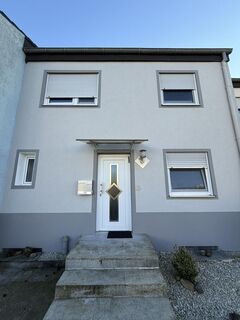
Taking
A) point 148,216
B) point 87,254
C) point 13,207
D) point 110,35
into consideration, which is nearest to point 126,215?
point 148,216

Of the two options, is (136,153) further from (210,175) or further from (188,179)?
(210,175)

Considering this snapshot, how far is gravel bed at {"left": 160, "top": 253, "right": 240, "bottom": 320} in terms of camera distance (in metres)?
2.44

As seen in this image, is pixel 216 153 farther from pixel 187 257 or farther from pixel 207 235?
pixel 187 257

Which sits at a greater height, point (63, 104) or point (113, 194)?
point (63, 104)

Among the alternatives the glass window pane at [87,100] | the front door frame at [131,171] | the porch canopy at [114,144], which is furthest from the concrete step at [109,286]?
the glass window pane at [87,100]

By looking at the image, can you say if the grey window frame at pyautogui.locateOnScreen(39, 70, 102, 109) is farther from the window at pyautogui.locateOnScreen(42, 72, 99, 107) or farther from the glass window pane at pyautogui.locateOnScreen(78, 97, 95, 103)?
the glass window pane at pyautogui.locateOnScreen(78, 97, 95, 103)

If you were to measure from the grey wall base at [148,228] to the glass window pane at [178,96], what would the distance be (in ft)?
12.3

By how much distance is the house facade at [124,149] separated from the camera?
4.57 meters

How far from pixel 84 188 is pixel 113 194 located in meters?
0.88

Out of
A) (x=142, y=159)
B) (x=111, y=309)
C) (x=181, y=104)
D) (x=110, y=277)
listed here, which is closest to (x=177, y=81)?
(x=181, y=104)

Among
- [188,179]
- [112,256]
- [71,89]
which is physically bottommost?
Answer: [112,256]

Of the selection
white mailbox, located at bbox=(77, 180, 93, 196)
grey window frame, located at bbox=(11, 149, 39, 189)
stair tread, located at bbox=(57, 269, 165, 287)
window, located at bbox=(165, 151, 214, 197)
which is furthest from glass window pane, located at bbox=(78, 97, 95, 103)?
stair tread, located at bbox=(57, 269, 165, 287)

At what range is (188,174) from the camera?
5.07 metres

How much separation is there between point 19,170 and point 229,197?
243 inches
